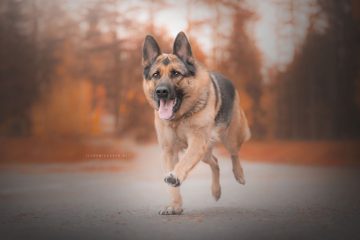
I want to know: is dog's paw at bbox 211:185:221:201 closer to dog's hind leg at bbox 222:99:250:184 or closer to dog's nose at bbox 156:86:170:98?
dog's hind leg at bbox 222:99:250:184

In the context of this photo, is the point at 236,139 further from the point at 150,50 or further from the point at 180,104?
the point at 150,50

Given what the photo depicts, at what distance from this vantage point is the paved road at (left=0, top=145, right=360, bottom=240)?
246 inches

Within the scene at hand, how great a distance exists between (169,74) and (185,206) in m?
2.35

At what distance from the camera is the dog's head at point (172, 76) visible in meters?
6.32

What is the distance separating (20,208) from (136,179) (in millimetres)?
3419

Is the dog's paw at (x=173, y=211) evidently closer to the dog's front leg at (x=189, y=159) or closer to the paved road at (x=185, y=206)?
the paved road at (x=185, y=206)

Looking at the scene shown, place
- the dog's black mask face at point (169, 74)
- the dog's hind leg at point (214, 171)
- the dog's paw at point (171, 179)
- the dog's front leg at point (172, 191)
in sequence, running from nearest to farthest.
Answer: the dog's paw at point (171, 179), the dog's black mask face at point (169, 74), the dog's front leg at point (172, 191), the dog's hind leg at point (214, 171)

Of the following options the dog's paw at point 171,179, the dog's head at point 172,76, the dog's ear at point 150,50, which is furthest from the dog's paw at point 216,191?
the dog's ear at point 150,50

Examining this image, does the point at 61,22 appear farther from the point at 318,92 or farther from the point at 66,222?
the point at 66,222

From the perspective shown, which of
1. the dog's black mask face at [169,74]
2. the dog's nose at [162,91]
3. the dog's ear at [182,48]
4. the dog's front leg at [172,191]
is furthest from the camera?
the dog's front leg at [172,191]

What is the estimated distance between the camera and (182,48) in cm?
643

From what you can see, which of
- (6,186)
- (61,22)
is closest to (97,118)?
(61,22)

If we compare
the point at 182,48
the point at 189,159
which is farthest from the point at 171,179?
the point at 182,48

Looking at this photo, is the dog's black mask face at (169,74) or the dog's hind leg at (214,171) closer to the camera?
the dog's black mask face at (169,74)
